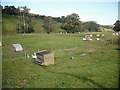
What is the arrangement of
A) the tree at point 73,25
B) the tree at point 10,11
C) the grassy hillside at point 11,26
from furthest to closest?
the tree at point 10,11 < the tree at point 73,25 < the grassy hillside at point 11,26

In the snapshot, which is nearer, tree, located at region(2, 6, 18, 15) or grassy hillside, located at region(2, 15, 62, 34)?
grassy hillside, located at region(2, 15, 62, 34)

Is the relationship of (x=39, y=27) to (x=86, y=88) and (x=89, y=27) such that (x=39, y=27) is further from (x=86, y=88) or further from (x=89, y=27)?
(x=86, y=88)

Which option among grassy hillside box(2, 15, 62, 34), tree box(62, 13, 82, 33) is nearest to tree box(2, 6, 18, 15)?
grassy hillside box(2, 15, 62, 34)

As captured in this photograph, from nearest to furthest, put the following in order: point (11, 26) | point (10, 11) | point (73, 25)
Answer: point (11, 26)
point (73, 25)
point (10, 11)

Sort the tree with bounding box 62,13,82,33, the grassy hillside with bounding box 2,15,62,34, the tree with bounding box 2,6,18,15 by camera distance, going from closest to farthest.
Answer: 1. the grassy hillside with bounding box 2,15,62,34
2. the tree with bounding box 62,13,82,33
3. the tree with bounding box 2,6,18,15

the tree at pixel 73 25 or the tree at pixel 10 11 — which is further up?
the tree at pixel 10 11

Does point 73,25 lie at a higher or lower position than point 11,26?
higher

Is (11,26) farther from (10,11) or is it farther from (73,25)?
(73,25)

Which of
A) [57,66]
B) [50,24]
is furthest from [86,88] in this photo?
[50,24]

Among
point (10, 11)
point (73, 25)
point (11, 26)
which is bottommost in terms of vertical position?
point (11, 26)

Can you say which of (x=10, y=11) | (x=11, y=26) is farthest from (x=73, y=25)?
(x=10, y=11)

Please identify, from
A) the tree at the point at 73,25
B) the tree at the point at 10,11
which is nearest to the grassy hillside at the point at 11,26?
the tree at the point at 10,11

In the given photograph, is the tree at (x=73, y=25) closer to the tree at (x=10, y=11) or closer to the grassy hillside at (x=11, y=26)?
the grassy hillside at (x=11, y=26)

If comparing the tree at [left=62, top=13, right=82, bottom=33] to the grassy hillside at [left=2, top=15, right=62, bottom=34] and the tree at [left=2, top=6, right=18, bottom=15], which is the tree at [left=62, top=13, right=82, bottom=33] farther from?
the tree at [left=2, top=6, right=18, bottom=15]
